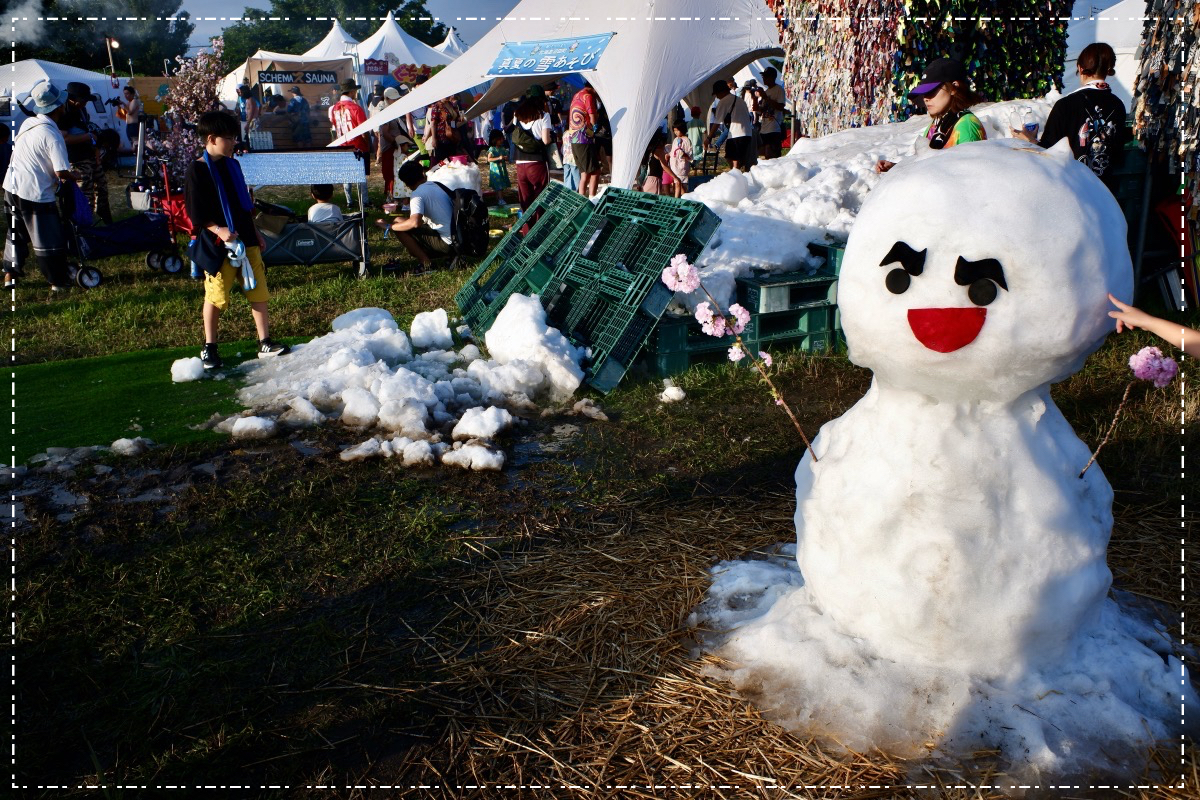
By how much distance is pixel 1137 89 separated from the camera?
21.0 ft

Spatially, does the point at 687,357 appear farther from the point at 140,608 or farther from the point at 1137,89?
the point at 1137,89

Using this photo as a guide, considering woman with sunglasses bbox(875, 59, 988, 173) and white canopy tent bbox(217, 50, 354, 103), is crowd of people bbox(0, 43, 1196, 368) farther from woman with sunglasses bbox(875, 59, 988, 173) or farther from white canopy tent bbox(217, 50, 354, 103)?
white canopy tent bbox(217, 50, 354, 103)

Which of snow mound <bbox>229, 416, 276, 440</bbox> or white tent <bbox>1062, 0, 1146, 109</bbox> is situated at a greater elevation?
white tent <bbox>1062, 0, 1146, 109</bbox>

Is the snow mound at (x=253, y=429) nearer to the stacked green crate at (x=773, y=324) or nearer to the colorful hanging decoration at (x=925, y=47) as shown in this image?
the stacked green crate at (x=773, y=324)

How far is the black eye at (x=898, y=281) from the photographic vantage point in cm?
221

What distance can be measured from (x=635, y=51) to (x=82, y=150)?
699 cm

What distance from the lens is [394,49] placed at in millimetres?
23281

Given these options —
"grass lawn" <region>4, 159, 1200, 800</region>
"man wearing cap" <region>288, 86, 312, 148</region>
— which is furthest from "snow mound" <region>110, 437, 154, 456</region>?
"man wearing cap" <region>288, 86, 312, 148</region>

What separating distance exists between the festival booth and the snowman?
69.8 ft

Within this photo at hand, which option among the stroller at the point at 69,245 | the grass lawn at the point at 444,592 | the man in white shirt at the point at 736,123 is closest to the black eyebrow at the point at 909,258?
the grass lawn at the point at 444,592

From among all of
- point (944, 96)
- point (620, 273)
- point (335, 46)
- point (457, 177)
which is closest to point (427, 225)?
point (457, 177)

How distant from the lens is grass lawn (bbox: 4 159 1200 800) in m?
2.49

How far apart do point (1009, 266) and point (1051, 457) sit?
579 mm

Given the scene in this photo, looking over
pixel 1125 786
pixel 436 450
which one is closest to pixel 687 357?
pixel 436 450
